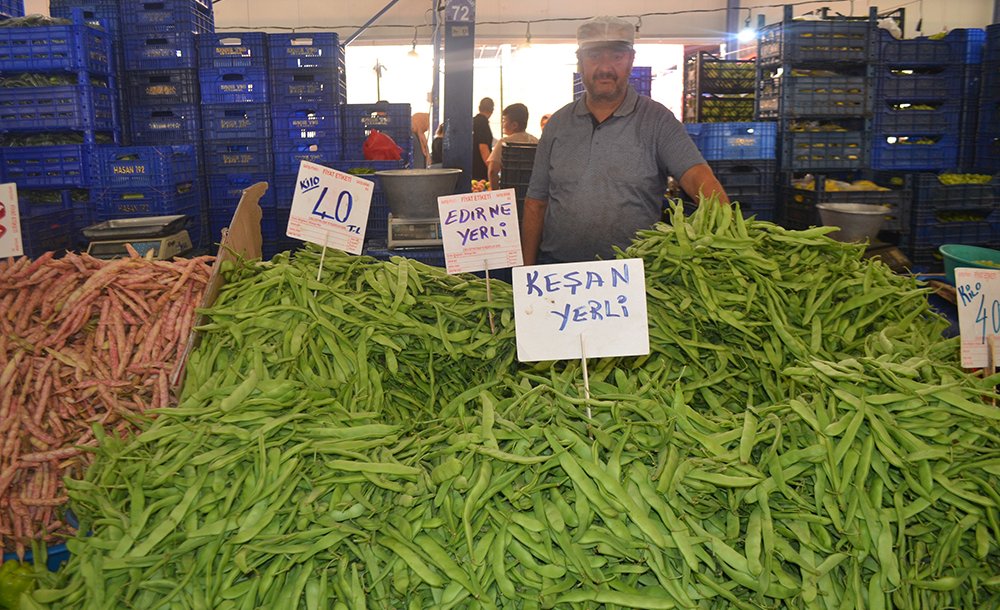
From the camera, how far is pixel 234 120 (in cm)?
595

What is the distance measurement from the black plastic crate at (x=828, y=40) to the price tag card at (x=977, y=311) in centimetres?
512

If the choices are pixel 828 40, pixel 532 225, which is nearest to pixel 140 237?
pixel 532 225

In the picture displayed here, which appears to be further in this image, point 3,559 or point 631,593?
point 3,559

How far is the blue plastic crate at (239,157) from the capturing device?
5988 millimetres

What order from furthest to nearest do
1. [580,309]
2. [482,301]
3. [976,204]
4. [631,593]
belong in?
[976,204]
[482,301]
[580,309]
[631,593]

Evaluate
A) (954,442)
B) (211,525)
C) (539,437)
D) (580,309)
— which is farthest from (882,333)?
(211,525)

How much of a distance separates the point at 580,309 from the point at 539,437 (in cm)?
33

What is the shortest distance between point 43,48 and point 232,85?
129 centimetres

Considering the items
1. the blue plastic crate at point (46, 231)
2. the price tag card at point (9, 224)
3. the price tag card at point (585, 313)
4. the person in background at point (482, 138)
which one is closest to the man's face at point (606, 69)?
the price tag card at point (585, 313)

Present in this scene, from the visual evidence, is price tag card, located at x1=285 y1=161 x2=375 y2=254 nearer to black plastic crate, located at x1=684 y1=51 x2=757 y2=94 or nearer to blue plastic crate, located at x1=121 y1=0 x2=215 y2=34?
blue plastic crate, located at x1=121 y1=0 x2=215 y2=34

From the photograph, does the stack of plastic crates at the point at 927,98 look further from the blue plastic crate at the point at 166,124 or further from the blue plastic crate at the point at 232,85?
the blue plastic crate at the point at 166,124

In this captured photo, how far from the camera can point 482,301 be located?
2070mm

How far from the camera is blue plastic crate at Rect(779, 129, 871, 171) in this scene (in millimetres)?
6492

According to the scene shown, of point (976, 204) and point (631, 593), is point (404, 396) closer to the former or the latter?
point (631, 593)
